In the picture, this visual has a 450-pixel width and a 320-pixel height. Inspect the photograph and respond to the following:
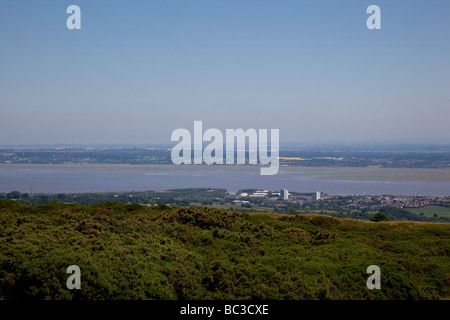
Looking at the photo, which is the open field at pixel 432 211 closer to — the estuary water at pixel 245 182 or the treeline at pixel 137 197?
the estuary water at pixel 245 182

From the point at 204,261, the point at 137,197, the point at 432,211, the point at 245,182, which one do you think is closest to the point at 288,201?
the point at 432,211

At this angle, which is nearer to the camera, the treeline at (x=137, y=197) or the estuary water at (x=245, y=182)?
the treeline at (x=137, y=197)

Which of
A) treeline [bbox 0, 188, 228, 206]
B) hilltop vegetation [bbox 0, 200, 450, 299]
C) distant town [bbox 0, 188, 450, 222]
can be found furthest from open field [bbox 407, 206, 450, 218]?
hilltop vegetation [bbox 0, 200, 450, 299]

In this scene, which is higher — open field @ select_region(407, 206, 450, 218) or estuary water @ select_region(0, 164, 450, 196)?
estuary water @ select_region(0, 164, 450, 196)

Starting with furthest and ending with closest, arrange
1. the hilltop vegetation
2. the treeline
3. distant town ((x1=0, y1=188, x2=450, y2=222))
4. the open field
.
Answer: the treeline
distant town ((x1=0, y1=188, x2=450, y2=222))
the open field
the hilltop vegetation

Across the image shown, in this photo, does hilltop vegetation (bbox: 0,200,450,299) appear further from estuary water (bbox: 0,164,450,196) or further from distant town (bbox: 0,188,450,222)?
estuary water (bbox: 0,164,450,196)

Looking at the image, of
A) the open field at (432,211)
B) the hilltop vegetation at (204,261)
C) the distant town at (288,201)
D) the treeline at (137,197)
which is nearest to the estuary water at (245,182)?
the treeline at (137,197)

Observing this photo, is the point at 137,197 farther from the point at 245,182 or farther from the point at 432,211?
the point at 432,211
